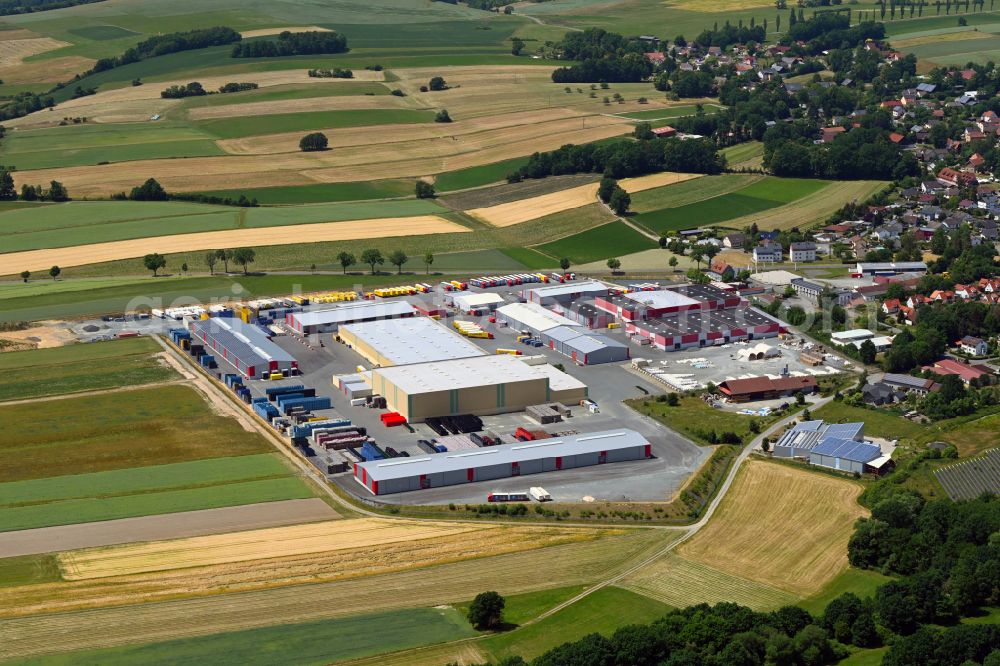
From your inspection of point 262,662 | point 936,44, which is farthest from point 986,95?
point 262,662

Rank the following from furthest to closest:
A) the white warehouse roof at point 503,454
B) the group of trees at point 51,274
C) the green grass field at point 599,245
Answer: the green grass field at point 599,245, the group of trees at point 51,274, the white warehouse roof at point 503,454

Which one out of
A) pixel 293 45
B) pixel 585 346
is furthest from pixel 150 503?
pixel 293 45

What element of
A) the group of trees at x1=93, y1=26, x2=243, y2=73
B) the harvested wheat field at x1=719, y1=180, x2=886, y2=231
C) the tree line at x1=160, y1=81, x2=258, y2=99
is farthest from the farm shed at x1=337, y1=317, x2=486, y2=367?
the group of trees at x1=93, y1=26, x2=243, y2=73

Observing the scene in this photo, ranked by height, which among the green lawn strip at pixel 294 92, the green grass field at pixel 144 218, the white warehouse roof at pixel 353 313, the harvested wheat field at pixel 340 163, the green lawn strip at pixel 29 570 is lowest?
the green lawn strip at pixel 29 570

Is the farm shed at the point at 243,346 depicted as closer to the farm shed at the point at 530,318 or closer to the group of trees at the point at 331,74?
the farm shed at the point at 530,318

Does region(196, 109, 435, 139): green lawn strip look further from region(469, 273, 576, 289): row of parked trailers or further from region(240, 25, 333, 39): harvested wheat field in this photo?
region(469, 273, 576, 289): row of parked trailers

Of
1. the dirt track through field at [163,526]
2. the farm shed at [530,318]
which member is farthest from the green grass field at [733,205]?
the dirt track through field at [163,526]

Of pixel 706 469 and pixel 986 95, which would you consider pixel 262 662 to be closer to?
pixel 706 469
